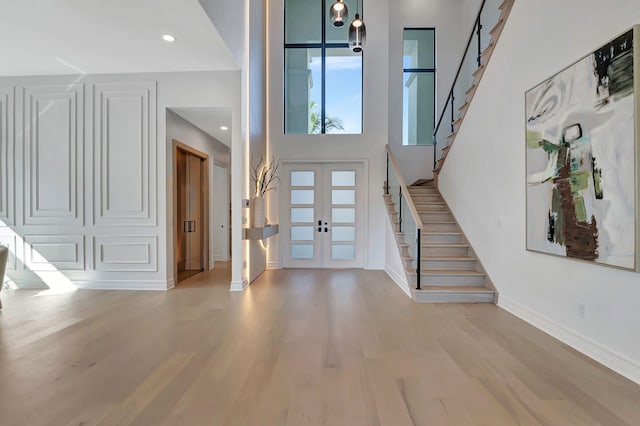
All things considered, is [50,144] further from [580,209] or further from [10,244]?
[580,209]

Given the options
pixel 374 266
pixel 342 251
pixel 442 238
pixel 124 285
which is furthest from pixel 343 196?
pixel 124 285

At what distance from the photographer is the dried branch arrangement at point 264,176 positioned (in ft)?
18.6

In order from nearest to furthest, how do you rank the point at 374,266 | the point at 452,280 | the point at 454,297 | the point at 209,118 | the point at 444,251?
the point at 454,297 → the point at 452,280 → the point at 444,251 → the point at 209,118 → the point at 374,266

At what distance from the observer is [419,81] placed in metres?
7.45

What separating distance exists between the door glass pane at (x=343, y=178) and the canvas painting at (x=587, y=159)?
12.1 feet

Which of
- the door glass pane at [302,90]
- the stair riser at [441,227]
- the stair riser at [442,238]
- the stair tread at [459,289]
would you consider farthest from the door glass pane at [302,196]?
the stair tread at [459,289]

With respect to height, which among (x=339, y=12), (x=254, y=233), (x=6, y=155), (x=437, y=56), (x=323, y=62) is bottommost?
(x=254, y=233)

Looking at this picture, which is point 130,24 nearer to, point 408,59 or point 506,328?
point 506,328

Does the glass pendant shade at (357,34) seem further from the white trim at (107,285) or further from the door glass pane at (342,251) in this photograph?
the white trim at (107,285)

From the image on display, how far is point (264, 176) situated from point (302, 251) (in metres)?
1.83

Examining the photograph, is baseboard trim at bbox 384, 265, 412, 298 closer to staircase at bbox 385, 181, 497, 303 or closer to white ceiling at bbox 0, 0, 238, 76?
staircase at bbox 385, 181, 497, 303

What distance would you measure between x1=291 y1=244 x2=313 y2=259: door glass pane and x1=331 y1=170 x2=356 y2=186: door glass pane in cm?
147

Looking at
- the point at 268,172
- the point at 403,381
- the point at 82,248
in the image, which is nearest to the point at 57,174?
the point at 82,248

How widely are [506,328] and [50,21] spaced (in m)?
5.82
